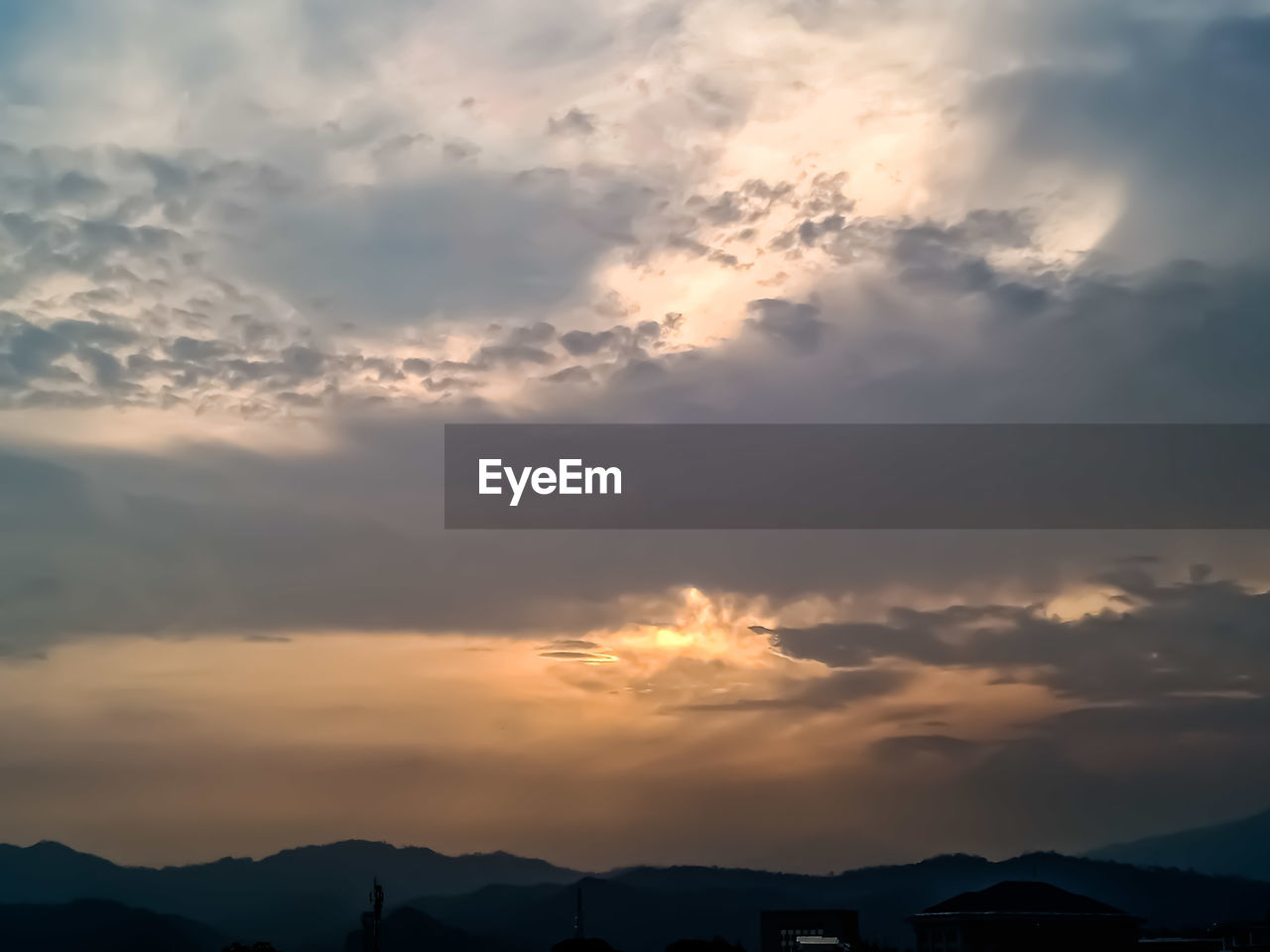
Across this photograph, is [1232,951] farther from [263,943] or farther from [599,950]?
[263,943]

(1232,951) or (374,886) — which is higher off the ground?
(374,886)

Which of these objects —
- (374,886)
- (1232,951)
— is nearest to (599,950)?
(374,886)

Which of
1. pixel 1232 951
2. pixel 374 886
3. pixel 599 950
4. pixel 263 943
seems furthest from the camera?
pixel 1232 951

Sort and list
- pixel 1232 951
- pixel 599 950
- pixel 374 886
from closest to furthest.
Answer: pixel 374 886
pixel 599 950
pixel 1232 951

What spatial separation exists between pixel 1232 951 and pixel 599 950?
11134 cm

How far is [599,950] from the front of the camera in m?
140

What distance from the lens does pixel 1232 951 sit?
194 meters

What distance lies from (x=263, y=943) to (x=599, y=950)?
41.1m

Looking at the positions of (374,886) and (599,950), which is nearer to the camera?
(374,886)

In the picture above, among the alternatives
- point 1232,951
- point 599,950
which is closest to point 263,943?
point 599,950

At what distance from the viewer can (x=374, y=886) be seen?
11031cm

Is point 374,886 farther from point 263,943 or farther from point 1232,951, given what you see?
point 1232,951

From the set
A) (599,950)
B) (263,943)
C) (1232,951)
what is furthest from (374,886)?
(1232,951)

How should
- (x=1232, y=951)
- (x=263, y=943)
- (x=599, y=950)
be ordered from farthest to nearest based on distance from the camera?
(x=1232, y=951) → (x=263, y=943) → (x=599, y=950)
